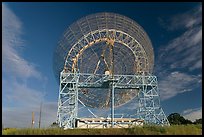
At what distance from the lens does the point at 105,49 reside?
45.0m

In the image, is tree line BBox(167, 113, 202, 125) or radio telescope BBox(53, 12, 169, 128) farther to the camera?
tree line BBox(167, 113, 202, 125)

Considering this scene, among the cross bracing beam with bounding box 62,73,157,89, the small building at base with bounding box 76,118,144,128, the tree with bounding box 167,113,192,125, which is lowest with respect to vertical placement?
the small building at base with bounding box 76,118,144,128

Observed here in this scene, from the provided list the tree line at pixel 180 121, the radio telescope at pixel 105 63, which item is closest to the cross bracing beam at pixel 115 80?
the radio telescope at pixel 105 63

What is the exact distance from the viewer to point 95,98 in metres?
47.7

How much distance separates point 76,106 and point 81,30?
10.8 metres

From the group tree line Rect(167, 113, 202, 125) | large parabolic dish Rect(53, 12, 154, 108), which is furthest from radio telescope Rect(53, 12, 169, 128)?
tree line Rect(167, 113, 202, 125)

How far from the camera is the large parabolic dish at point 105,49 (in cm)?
4375

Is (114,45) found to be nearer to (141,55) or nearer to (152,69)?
(141,55)

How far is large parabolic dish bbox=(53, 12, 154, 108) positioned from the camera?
43.8 m

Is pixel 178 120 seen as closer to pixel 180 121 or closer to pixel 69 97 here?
pixel 180 121

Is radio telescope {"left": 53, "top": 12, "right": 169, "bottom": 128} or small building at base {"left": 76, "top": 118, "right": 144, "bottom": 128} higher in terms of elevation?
radio telescope {"left": 53, "top": 12, "right": 169, "bottom": 128}

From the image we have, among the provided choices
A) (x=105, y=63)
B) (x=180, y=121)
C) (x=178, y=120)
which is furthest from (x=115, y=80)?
(x=178, y=120)

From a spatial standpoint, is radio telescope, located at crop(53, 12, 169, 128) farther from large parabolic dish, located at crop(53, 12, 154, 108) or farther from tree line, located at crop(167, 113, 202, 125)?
tree line, located at crop(167, 113, 202, 125)

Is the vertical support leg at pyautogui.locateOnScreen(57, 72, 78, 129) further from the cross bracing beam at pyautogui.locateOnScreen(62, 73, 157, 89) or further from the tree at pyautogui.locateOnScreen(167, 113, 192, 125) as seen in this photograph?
the tree at pyautogui.locateOnScreen(167, 113, 192, 125)
